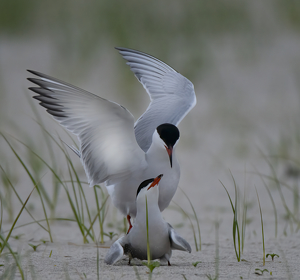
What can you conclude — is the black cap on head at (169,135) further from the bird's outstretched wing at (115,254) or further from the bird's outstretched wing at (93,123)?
the bird's outstretched wing at (115,254)

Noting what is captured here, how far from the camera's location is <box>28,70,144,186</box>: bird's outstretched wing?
8.24 ft

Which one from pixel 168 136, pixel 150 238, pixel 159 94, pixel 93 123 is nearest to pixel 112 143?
pixel 93 123

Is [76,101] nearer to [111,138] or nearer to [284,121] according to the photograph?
[111,138]

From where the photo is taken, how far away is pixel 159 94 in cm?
359

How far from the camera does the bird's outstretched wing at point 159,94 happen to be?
3.21m

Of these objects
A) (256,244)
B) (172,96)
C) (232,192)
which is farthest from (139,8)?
(256,244)

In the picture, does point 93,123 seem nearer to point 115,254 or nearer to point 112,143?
point 112,143

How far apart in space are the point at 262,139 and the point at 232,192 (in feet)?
5.60

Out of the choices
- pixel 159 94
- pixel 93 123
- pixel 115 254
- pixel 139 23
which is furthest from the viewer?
pixel 139 23

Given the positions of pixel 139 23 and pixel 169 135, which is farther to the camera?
pixel 139 23

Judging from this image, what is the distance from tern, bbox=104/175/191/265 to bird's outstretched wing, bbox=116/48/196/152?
60 cm

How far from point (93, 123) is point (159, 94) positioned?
3.62 ft

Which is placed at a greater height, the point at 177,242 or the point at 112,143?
the point at 112,143

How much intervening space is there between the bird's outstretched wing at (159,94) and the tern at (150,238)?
604 mm
